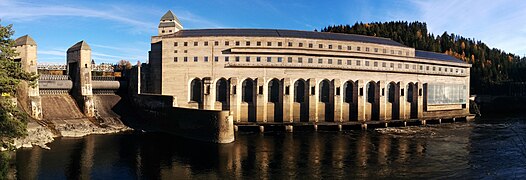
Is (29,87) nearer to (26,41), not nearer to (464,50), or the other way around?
(26,41)

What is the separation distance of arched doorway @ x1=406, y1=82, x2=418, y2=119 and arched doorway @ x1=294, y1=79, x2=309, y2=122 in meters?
25.7

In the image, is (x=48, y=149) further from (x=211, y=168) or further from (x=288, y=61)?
(x=288, y=61)

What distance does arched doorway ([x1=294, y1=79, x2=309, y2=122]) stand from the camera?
61750 mm

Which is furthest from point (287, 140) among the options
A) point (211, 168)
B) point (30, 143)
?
point (30, 143)

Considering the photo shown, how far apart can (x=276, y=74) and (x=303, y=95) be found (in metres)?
7.15

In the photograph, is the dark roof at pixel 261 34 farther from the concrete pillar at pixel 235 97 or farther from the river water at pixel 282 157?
the river water at pixel 282 157

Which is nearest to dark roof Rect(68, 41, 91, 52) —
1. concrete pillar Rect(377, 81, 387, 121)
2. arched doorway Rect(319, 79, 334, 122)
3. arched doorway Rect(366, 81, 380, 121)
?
arched doorway Rect(319, 79, 334, 122)

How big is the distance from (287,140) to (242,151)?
9.79 metres

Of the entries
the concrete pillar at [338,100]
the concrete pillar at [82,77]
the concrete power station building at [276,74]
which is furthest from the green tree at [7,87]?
the concrete pillar at [338,100]

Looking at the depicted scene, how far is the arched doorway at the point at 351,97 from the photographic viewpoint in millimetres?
64875

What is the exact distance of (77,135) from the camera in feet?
159

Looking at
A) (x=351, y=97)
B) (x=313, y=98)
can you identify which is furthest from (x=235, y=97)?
(x=351, y=97)

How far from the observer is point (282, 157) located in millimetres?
37438

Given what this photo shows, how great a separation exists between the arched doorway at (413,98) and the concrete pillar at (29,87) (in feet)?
229
